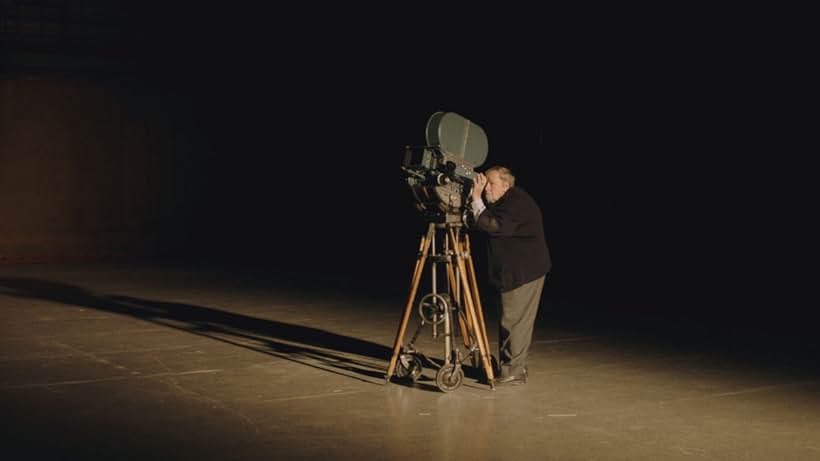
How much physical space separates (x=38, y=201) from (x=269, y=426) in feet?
43.4

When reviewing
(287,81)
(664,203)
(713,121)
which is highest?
(287,81)

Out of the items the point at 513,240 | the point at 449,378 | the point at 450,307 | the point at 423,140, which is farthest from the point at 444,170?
the point at 423,140

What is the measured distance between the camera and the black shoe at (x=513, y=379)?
24.6ft

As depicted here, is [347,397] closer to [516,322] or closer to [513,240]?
[516,322]

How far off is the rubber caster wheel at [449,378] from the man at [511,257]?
389 millimetres

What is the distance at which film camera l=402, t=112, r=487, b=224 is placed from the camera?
7.12 meters

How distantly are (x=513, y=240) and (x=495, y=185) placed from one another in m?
0.41

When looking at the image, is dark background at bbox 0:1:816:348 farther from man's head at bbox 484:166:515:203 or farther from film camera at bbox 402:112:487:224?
film camera at bbox 402:112:487:224

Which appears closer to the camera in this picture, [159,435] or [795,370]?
[159,435]

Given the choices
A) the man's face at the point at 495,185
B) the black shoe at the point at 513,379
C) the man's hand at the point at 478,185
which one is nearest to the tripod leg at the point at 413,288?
the man's hand at the point at 478,185

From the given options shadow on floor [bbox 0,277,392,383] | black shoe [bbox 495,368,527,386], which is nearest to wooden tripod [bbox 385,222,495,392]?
black shoe [bbox 495,368,527,386]

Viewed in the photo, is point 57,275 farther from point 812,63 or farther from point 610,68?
point 812,63

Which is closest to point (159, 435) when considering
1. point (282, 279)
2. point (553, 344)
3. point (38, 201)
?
point (553, 344)

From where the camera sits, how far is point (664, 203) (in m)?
14.0
